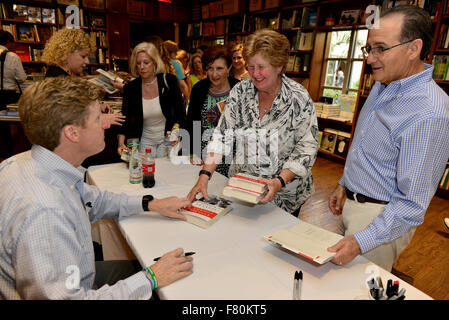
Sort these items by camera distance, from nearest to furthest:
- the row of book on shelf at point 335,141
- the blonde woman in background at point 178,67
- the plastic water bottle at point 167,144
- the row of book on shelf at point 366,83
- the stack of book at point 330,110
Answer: the plastic water bottle at point 167,144, the blonde woman in background at point 178,67, the row of book on shelf at point 366,83, the row of book on shelf at point 335,141, the stack of book at point 330,110

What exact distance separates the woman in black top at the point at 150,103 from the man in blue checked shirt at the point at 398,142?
5.60 feet

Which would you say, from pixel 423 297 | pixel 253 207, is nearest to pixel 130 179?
pixel 253 207

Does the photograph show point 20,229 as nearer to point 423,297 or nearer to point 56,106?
point 56,106

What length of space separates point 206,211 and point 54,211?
725 millimetres

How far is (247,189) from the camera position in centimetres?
142

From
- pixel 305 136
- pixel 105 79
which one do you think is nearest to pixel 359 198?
pixel 305 136

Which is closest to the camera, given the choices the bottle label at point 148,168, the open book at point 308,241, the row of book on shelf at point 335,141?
the open book at point 308,241

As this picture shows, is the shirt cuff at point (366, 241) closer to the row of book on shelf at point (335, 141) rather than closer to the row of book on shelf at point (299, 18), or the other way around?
the row of book on shelf at point (335, 141)

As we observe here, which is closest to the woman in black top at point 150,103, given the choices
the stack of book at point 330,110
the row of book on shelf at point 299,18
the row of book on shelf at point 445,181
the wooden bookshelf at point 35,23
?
the stack of book at point 330,110

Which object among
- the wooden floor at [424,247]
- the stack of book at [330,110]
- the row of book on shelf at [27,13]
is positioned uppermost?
the row of book on shelf at [27,13]

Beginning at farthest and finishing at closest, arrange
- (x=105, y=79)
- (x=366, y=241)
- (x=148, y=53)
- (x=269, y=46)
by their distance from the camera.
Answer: (x=105, y=79) → (x=148, y=53) → (x=269, y=46) → (x=366, y=241)

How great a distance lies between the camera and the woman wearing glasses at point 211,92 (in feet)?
8.23

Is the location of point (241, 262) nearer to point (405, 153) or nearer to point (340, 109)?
point (405, 153)

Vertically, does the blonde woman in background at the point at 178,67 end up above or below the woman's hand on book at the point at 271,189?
above
